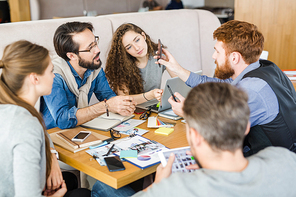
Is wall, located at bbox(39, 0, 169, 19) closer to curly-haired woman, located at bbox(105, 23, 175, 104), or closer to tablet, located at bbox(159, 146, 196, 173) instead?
curly-haired woman, located at bbox(105, 23, 175, 104)

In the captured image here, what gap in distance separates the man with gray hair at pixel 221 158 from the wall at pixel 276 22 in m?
3.19

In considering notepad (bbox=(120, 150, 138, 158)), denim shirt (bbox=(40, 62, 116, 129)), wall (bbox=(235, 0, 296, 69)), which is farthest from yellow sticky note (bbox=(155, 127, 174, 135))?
wall (bbox=(235, 0, 296, 69))

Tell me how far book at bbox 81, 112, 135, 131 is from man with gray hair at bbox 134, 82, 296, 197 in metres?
0.90

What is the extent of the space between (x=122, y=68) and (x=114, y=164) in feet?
4.36

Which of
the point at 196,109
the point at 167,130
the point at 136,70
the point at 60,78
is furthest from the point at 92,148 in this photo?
the point at 136,70

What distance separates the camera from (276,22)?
3602mm

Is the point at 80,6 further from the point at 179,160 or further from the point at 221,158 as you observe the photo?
the point at 221,158

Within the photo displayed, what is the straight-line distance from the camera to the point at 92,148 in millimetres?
1442

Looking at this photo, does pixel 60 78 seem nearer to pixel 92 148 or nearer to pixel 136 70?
pixel 92 148

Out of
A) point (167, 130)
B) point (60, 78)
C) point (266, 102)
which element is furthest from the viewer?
point (60, 78)

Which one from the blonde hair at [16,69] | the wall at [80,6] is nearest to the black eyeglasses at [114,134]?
the blonde hair at [16,69]

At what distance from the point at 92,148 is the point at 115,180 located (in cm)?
32

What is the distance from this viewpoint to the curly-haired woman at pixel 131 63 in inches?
94.0

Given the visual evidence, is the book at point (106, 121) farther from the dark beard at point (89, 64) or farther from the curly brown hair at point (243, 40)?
the curly brown hair at point (243, 40)
